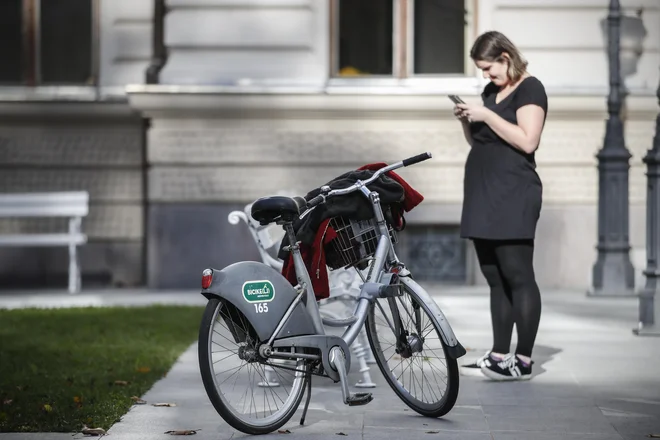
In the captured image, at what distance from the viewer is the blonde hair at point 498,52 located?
23.6 ft

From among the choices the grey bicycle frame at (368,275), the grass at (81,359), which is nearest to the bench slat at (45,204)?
the grass at (81,359)

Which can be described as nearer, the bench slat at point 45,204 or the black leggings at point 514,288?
the black leggings at point 514,288

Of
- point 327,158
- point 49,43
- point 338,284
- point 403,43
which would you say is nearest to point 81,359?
point 338,284

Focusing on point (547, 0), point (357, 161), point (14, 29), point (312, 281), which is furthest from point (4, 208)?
point (312, 281)

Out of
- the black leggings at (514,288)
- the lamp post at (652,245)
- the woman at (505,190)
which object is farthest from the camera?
the lamp post at (652,245)

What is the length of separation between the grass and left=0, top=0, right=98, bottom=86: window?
143 inches

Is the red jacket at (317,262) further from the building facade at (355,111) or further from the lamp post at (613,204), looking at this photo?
the building facade at (355,111)

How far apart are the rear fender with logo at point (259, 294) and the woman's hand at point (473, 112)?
67.9 inches

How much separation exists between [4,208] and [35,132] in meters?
0.89

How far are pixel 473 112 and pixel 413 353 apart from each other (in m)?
1.50

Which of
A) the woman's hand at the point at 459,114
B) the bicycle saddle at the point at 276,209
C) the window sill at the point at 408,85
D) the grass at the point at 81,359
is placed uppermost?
the window sill at the point at 408,85

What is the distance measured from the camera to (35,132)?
13727mm

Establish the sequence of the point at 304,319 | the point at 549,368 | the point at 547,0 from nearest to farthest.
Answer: the point at 304,319 → the point at 549,368 → the point at 547,0

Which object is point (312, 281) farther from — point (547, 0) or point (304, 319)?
point (547, 0)
